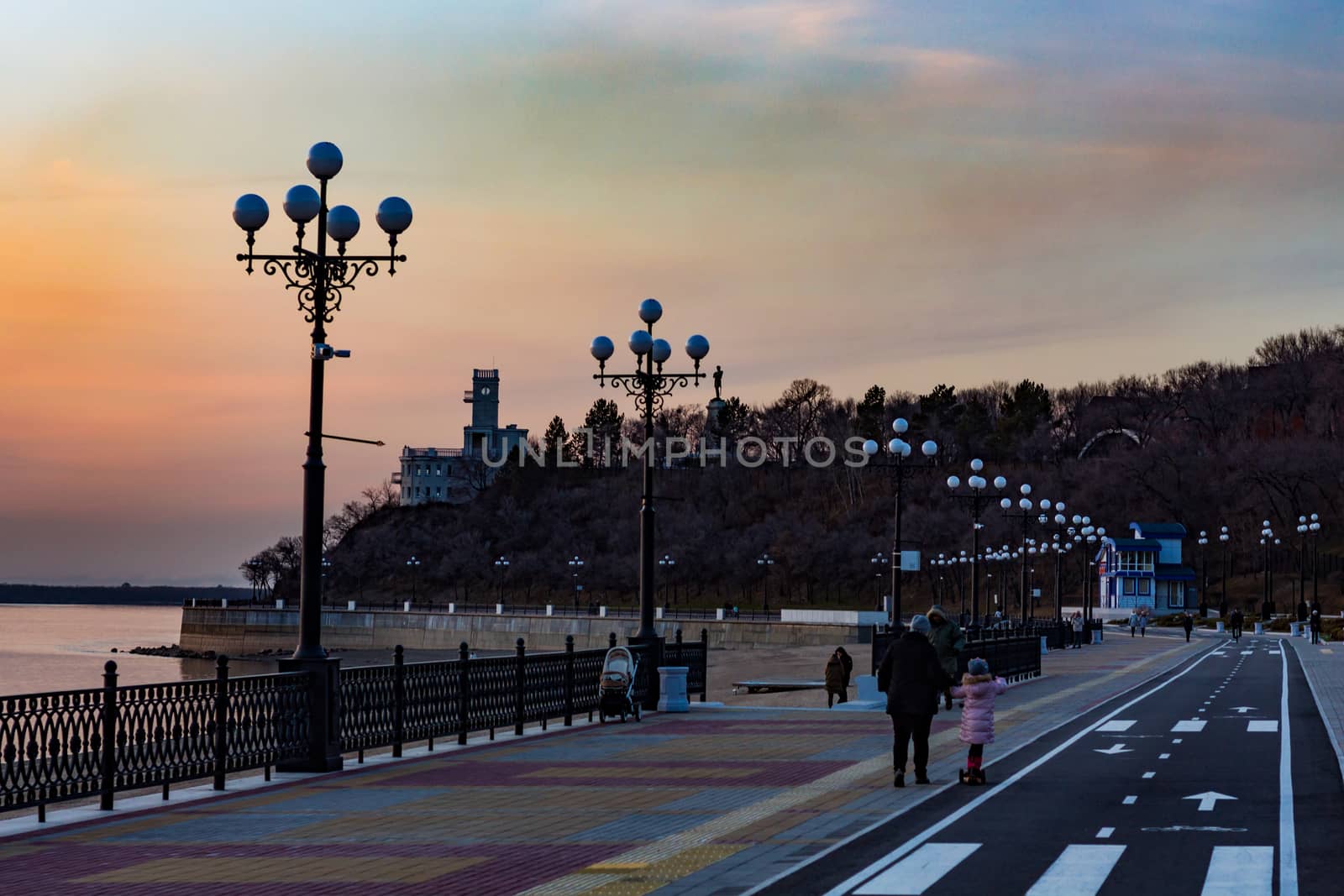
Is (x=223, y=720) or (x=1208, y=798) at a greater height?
(x=223, y=720)

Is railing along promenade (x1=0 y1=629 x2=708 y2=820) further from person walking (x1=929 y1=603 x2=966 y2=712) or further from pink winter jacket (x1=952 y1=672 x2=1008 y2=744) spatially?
pink winter jacket (x1=952 y1=672 x2=1008 y2=744)

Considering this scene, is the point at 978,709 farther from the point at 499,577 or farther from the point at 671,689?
the point at 499,577

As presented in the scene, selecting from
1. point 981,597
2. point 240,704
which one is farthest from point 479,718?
point 981,597

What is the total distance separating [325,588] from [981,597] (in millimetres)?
79324

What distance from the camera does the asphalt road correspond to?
1065 cm

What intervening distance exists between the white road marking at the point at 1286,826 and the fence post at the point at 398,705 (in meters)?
10.4

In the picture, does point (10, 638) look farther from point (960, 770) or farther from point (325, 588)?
point (960, 770)

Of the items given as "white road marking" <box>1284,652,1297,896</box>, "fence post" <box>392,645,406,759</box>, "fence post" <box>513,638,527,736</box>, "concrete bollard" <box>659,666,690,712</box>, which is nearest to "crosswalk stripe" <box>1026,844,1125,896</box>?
"white road marking" <box>1284,652,1297,896</box>

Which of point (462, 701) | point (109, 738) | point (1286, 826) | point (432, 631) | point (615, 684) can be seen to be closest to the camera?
point (1286, 826)

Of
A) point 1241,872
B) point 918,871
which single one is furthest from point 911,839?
point 1241,872

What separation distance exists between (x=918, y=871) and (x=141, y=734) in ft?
25.9

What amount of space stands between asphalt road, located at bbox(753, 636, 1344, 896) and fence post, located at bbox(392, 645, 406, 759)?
6560 millimetres

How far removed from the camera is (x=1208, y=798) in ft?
50.2

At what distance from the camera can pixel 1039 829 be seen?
13219mm
